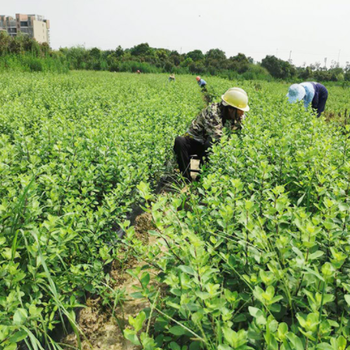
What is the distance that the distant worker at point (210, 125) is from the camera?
4633 millimetres

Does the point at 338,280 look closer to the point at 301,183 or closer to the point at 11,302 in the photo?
the point at 301,183

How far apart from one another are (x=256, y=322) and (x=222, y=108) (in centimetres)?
403

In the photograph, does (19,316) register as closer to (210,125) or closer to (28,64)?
(210,125)

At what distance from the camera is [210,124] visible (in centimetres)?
468

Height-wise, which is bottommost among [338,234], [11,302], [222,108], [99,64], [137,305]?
[137,305]

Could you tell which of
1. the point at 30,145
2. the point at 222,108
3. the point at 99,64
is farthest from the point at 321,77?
the point at 30,145

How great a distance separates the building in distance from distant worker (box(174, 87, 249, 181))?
351 feet

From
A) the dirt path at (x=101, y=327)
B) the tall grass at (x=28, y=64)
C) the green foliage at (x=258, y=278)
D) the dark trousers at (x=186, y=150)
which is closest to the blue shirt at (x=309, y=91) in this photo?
the dark trousers at (x=186, y=150)

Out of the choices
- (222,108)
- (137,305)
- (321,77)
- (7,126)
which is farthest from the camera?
(321,77)

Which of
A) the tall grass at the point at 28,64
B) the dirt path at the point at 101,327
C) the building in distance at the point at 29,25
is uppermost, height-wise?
the building in distance at the point at 29,25

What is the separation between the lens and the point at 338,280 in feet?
4.36

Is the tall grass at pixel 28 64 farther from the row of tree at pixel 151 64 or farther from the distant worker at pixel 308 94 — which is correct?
the distant worker at pixel 308 94

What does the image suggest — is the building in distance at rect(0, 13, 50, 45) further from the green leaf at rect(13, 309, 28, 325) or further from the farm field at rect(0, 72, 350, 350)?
the green leaf at rect(13, 309, 28, 325)

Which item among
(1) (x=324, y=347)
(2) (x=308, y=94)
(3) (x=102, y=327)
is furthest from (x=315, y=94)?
(1) (x=324, y=347)
